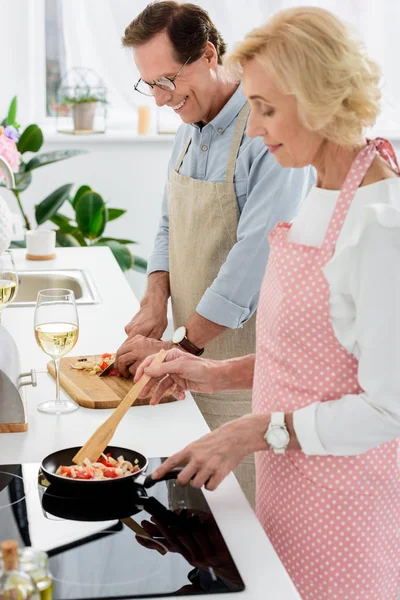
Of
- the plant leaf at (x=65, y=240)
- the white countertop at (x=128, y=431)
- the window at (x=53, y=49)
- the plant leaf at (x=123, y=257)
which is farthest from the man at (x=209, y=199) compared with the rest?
the window at (x=53, y=49)

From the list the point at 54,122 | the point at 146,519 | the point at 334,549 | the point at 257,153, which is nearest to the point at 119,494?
the point at 146,519

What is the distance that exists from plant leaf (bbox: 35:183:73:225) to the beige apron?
1.77 metres

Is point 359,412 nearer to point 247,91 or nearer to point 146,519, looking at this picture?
point 146,519

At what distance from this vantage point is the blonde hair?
116 centimetres

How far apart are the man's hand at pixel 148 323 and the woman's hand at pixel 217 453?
0.80 metres

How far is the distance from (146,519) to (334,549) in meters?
0.31

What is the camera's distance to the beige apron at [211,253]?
205 centimetres

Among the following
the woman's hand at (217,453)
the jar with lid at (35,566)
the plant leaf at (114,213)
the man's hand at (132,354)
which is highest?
the jar with lid at (35,566)

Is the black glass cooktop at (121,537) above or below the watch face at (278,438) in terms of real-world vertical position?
below

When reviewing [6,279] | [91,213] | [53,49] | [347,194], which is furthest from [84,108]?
[347,194]

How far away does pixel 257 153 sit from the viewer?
6.56 ft

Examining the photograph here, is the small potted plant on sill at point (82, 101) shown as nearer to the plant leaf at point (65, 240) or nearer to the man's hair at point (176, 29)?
the plant leaf at point (65, 240)

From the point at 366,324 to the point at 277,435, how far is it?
0.69ft

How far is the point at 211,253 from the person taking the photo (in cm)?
210
